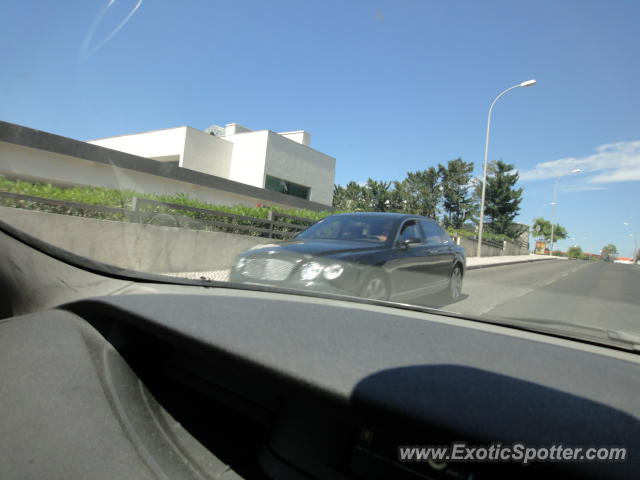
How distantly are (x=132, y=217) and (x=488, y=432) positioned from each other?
169 centimetres

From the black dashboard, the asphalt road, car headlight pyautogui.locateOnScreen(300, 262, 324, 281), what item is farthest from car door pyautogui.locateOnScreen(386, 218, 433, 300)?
the black dashboard

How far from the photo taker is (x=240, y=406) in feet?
4.53

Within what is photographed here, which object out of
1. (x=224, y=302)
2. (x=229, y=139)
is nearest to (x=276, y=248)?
(x=229, y=139)

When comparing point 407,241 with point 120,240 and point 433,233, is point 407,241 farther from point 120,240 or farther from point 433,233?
point 120,240

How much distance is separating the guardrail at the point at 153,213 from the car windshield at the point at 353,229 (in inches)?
25.1

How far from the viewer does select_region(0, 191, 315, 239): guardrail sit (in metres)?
1.68

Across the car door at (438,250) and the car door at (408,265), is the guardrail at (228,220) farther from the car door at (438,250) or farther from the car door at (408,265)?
the car door at (438,250)

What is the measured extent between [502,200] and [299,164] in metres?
1.71

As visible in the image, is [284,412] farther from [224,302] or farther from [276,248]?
[276,248]

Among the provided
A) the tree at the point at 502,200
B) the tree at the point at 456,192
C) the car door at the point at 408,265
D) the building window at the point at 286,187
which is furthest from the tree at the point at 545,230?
the building window at the point at 286,187

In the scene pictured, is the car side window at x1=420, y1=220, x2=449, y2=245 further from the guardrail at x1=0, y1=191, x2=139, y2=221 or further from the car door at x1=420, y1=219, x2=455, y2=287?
the guardrail at x1=0, y1=191, x2=139, y2=221

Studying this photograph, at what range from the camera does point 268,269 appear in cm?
244

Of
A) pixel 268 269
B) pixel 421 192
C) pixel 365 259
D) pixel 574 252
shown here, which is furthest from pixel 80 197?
pixel 574 252

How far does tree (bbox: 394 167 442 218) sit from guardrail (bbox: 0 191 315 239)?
128 cm
